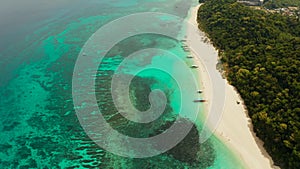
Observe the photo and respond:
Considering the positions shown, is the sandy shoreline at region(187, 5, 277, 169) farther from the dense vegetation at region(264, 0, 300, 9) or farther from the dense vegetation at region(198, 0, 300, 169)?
the dense vegetation at region(264, 0, 300, 9)

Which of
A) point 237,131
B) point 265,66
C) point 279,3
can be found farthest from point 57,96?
point 279,3

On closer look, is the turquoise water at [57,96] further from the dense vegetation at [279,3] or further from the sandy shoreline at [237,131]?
the dense vegetation at [279,3]

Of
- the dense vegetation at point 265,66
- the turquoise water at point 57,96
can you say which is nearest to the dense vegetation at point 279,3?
the dense vegetation at point 265,66

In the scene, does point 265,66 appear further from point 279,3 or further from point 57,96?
point 279,3

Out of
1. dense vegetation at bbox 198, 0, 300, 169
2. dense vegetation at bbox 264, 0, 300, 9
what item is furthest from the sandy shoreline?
dense vegetation at bbox 264, 0, 300, 9

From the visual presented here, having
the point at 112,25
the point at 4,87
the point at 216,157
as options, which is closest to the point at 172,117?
the point at 216,157

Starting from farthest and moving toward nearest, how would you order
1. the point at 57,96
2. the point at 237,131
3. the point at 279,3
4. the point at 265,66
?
the point at 279,3
the point at 57,96
the point at 265,66
the point at 237,131
